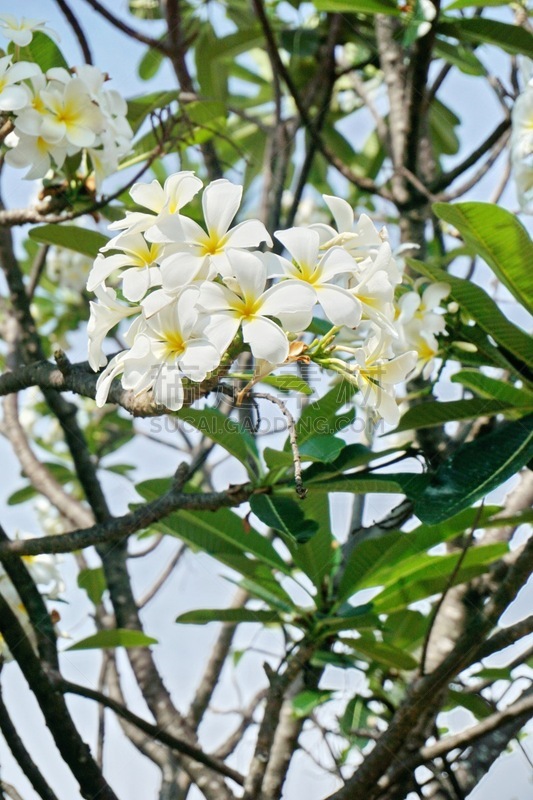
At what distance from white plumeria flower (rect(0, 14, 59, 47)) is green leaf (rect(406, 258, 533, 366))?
0.55 meters

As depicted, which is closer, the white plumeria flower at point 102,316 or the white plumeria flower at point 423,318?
the white plumeria flower at point 102,316

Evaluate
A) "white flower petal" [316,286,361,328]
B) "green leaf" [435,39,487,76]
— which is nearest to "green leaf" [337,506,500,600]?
"white flower petal" [316,286,361,328]

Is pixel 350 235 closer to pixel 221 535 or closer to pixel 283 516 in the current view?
pixel 283 516

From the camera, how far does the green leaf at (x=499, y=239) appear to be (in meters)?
0.94

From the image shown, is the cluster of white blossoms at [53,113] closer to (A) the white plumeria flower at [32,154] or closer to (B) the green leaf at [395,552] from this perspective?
(A) the white plumeria flower at [32,154]

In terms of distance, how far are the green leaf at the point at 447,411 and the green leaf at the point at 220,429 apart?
0.66 feet

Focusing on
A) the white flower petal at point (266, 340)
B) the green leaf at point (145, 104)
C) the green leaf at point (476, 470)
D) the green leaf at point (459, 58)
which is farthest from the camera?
the green leaf at point (459, 58)

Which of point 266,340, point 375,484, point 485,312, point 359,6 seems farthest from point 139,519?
point 359,6

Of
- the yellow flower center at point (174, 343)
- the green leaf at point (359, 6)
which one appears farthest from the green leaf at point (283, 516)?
the green leaf at point (359, 6)

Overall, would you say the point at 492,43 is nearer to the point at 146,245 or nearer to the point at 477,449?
the point at 477,449

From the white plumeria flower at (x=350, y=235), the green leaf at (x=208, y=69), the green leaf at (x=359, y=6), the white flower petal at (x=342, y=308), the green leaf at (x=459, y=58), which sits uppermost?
the green leaf at (x=208, y=69)

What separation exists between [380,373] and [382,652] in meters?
0.55

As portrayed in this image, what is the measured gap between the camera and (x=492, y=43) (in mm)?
1578

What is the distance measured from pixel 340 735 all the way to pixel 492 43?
1228 millimetres
